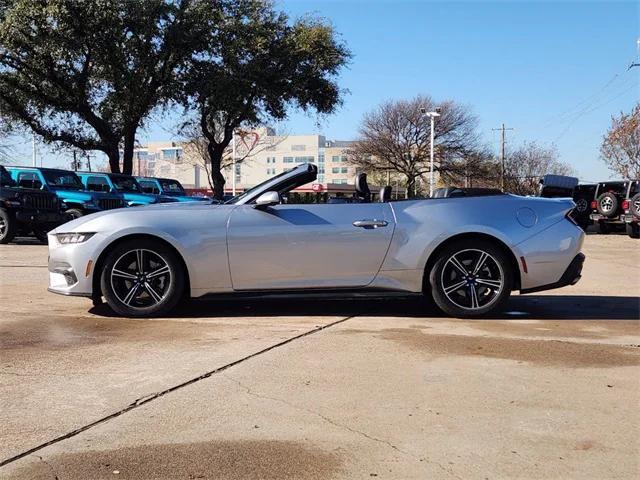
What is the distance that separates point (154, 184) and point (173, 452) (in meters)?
21.1

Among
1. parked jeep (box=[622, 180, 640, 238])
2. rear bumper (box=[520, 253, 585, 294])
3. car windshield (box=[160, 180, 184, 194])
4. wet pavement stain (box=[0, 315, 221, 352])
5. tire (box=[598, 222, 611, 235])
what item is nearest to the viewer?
wet pavement stain (box=[0, 315, 221, 352])

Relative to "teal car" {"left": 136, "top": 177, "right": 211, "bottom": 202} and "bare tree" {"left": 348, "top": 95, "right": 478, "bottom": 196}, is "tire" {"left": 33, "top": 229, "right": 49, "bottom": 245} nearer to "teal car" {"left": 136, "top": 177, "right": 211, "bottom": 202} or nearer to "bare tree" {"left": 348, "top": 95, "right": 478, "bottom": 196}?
"teal car" {"left": 136, "top": 177, "right": 211, "bottom": 202}

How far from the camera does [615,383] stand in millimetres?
4152

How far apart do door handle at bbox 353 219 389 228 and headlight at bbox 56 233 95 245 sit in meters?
2.54

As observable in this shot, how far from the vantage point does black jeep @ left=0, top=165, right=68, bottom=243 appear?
14695mm

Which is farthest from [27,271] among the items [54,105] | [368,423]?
[54,105]

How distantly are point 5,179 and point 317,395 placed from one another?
14.6 meters

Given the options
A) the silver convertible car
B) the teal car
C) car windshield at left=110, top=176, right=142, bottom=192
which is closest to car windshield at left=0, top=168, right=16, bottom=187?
car windshield at left=110, top=176, right=142, bottom=192

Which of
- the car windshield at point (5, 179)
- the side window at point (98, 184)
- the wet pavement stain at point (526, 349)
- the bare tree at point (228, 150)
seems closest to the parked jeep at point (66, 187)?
the car windshield at point (5, 179)

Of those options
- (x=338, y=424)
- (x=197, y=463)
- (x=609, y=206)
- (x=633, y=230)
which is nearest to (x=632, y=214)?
(x=633, y=230)

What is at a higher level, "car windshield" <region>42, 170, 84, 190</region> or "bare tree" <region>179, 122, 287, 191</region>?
"bare tree" <region>179, 122, 287, 191</region>

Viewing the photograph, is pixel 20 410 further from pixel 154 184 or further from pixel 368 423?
pixel 154 184

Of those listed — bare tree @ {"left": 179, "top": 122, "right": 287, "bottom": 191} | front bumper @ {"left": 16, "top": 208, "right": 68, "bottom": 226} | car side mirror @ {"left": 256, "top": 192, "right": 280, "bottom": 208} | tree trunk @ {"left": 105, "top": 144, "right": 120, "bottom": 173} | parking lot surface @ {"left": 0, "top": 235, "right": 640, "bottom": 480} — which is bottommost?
parking lot surface @ {"left": 0, "top": 235, "right": 640, "bottom": 480}

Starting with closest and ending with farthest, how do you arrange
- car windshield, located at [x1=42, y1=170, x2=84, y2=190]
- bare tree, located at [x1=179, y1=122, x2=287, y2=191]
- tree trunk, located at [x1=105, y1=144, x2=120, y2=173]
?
car windshield, located at [x1=42, y1=170, x2=84, y2=190]
tree trunk, located at [x1=105, y1=144, x2=120, y2=173]
bare tree, located at [x1=179, y1=122, x2=287, y2=191]
